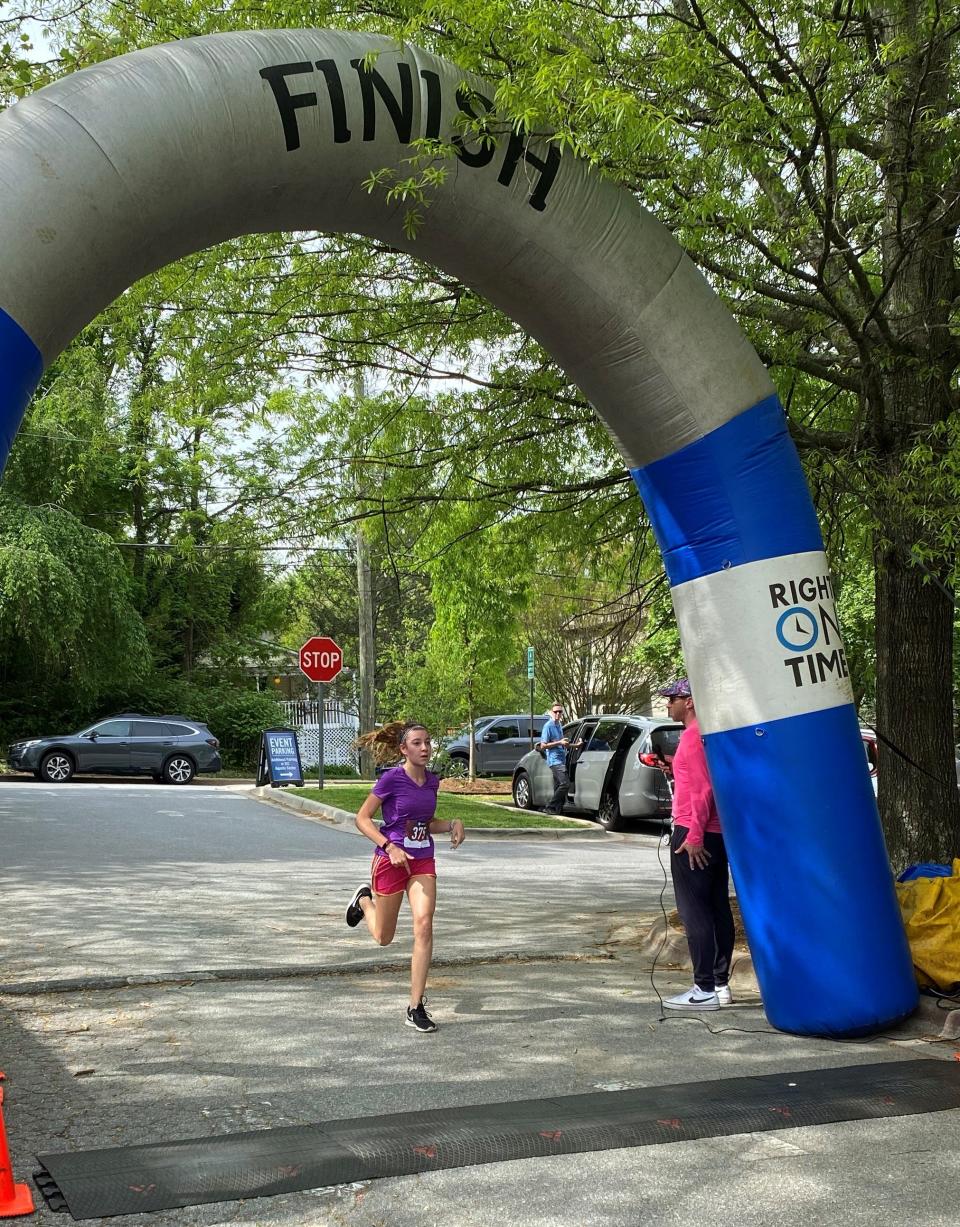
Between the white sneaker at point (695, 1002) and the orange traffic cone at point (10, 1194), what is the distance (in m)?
4.10

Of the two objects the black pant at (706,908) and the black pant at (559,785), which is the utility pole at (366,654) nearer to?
the black pant at (559,785)

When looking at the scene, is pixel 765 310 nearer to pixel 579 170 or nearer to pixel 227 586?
pixel 579 170

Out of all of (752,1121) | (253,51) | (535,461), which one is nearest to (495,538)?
(535,461)

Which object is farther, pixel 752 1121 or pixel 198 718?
pixel 198 718

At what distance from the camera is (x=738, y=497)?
7.11 m

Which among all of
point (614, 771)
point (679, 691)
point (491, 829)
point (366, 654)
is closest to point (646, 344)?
point (679, 691)

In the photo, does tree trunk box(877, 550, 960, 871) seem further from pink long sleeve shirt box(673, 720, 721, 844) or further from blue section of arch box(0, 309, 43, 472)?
blue section of arch box(0, 309, 43, 472)

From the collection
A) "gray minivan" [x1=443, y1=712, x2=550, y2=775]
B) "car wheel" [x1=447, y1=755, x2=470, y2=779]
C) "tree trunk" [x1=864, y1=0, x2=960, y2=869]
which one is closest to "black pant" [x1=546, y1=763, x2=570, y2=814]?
"tree trunk" [x1=864, y1=0, x2=960, y2=869]

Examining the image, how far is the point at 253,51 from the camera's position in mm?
6371

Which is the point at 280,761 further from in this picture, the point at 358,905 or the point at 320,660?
the point at 358,905

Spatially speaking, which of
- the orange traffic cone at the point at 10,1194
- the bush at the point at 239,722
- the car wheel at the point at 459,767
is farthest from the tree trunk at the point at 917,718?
the bush at the point at 239,722

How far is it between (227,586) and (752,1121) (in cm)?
3631

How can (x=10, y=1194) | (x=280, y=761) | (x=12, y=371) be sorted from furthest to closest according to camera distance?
(x=280, y=761), (x=12, y=371), (x=10, y=1194)

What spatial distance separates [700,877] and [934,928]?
4.42 ft
